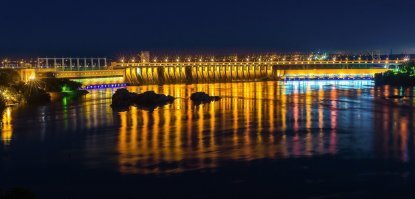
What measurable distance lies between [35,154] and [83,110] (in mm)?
7959

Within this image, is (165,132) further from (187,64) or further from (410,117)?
(187,64)

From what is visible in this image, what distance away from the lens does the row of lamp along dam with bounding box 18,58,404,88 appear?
42.5 meters

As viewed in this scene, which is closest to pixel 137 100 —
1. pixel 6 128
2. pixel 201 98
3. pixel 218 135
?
pixel 201 98

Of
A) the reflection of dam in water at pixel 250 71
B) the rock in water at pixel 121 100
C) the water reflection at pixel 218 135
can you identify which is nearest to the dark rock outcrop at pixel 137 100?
the rock in water at pixel 121 100

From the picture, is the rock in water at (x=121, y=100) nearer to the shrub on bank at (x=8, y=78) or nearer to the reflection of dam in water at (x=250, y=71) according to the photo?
the shrub on bank at (x=8, y=78)

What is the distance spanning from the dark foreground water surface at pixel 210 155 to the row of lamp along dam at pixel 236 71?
25805mm

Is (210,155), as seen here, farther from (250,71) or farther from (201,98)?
(250,71)

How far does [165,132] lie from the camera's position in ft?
38.1

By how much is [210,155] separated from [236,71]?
40848 mm

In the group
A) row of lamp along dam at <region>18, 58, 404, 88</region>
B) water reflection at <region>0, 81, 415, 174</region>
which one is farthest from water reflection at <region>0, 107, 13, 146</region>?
row of lamp along dam at <region>18, 58, 404, 88</region>

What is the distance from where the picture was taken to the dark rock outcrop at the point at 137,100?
1880cm

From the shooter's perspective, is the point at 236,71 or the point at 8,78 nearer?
the point at 8,78

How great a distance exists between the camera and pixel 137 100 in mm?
19750

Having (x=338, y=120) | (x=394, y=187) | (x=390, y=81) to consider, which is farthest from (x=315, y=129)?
(x=390, y=81)
